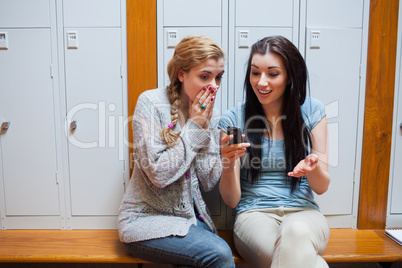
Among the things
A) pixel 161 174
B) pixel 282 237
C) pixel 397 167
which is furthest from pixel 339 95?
pixel 161 174

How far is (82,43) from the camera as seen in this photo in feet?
5.81

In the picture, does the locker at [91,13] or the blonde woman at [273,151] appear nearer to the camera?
the blonde woman at [273,151]

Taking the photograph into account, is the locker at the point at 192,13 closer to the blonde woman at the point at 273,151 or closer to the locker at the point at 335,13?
the blonde woman at the point at 273,151

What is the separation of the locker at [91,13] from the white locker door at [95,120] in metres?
0.04

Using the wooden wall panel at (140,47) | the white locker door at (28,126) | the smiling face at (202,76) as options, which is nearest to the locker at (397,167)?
the smiling face at (202,76)

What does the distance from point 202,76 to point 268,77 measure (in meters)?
0.33

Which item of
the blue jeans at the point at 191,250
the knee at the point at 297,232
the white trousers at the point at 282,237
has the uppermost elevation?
the knee at the point at 297,232

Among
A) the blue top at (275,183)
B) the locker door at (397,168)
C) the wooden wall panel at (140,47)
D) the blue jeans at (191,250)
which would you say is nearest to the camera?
the blue jeans at (191,250)

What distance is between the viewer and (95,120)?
1825 mm

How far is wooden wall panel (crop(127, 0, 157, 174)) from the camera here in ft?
5.71

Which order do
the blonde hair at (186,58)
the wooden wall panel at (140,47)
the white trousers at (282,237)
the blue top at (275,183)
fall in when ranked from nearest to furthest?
the white trousers at (282,237) < the blonde hair at (186,58) < the blue top at (275,183) < the wooden wall panel at (140,47)

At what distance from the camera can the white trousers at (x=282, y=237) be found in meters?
1.14

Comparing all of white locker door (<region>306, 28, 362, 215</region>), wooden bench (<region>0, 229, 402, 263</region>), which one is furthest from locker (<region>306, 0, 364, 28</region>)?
wooden bench (<region>0, 229, 402, 263</region>)

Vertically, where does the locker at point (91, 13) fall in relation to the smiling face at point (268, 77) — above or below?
above
